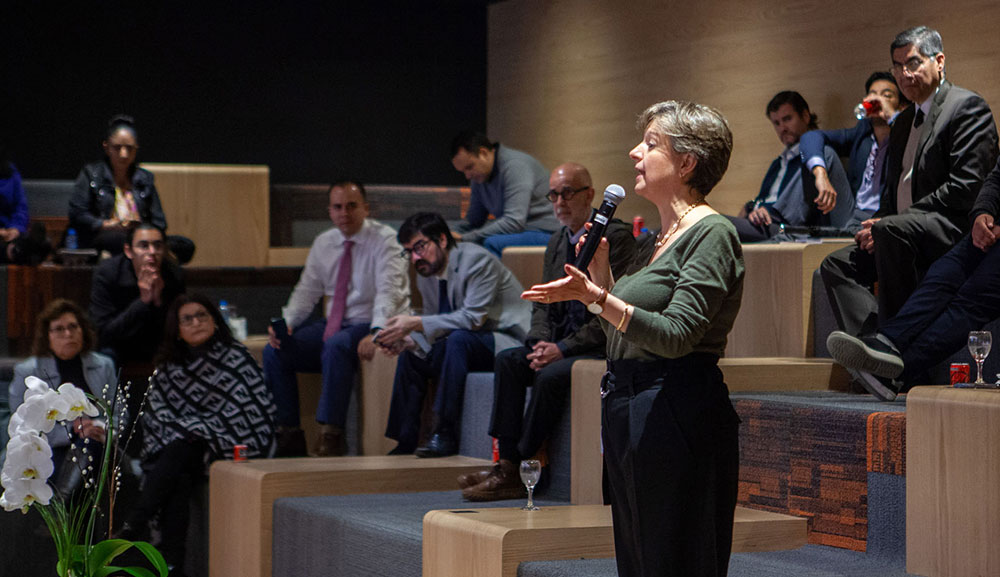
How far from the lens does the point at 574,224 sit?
4199 mm

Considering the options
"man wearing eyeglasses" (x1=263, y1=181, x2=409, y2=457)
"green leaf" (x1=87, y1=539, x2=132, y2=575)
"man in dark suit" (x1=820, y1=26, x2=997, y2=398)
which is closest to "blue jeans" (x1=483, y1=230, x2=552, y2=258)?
"man wearing eyeglasses" (x1=263, y1=181, x2=409, y2=457)

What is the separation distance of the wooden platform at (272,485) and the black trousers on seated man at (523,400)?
1.49ft

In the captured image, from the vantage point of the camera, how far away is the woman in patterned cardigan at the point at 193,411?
4.91 metres

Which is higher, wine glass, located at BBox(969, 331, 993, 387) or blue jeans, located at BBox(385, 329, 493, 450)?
wine glass, located at BBox(969, 331, 993, 387)

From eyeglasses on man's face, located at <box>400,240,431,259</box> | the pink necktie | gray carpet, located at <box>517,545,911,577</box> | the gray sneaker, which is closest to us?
gray carpet, located at <box>517,545,911,577</box>

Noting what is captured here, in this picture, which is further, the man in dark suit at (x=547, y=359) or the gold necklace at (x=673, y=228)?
the man in dark suit at (x=547, y=359)

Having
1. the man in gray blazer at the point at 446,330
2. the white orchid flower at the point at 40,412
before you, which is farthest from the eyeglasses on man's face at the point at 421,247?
the white orchid flower at the point at 40,412

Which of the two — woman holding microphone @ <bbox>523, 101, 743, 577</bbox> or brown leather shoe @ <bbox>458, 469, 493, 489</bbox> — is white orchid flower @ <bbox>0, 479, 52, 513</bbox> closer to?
woman holding microphone @ <bbox>523, 101, 743, 577</bbox>

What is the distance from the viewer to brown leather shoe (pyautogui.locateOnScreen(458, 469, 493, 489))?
4.05 meters

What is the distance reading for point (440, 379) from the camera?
470cm

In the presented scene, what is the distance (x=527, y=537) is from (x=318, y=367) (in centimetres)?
276

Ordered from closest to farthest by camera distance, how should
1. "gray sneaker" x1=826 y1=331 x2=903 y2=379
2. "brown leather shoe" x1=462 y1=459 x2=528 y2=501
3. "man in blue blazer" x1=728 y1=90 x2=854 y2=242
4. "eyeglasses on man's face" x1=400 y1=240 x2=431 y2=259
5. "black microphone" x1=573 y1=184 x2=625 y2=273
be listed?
"black microphone" x1=573 y1=184 x2=625 y2=273 < "gray sneaker" x1=826 y1=331 x2=903 y2=379 < "brown leather shoe" x1=462 y1=459 x2=528 y2=501 < "man in blue blazer" x1=728 y1=90 x2=854 y2=242 < "eyeglasses on man's face" x1=400 y1=240 x2=431 y2=259

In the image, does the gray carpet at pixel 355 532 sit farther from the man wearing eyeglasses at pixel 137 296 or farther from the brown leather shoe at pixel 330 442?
the man wearing eyeglasses at pixel 137 296

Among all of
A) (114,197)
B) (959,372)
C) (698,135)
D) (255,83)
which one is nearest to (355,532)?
(959,372)
